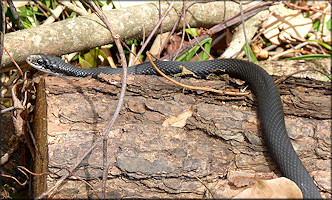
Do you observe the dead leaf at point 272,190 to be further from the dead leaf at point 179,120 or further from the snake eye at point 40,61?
the snake eye at point 40,61

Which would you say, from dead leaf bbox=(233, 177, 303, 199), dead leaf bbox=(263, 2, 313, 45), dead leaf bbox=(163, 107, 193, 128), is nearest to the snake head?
dead leaf bbox=(163, 107, 193, 128)

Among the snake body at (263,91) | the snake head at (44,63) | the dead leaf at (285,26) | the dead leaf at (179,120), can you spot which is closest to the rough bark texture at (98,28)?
the snake head at (44,63)

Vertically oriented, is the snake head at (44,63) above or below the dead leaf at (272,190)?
above

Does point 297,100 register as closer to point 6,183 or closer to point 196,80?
point 196,80

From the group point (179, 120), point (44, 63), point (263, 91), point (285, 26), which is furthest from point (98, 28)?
point (285, 26)

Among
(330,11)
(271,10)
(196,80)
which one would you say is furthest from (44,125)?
(330,11)

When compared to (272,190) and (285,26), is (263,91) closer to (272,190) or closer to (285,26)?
(272,190)
